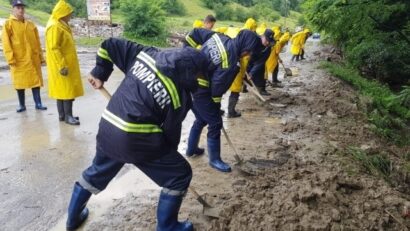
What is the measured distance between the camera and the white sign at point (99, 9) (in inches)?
870

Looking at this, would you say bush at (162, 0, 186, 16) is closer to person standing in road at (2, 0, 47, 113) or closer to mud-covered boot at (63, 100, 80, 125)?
person standing in road at (2, 0, 47, 113)

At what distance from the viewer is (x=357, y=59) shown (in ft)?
47.6

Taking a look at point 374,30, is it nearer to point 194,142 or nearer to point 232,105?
point 232,105

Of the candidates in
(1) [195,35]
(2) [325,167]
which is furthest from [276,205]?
(1) [195,35]

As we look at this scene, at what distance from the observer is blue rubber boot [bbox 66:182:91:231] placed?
3207mm

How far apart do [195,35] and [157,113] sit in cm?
316

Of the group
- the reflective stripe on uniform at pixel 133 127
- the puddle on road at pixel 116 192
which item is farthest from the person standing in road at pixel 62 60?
the reflective stripe on uniform at pixel 133 127

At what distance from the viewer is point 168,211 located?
9.97 feet

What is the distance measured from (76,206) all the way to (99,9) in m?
20.6

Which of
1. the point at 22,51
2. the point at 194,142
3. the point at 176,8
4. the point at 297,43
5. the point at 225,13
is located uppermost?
the point at 22,51

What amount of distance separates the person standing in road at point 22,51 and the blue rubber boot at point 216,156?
3.68 m

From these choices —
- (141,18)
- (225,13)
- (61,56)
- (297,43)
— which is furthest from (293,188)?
(225,13)

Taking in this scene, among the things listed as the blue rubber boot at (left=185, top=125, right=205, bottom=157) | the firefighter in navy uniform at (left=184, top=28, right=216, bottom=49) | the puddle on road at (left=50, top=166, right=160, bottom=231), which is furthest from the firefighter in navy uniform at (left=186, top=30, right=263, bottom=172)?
the puddle on road at (left=50, top=166, right=160, bottom=231)

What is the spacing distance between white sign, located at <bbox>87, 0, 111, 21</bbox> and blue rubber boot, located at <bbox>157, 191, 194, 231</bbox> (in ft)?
67.9
